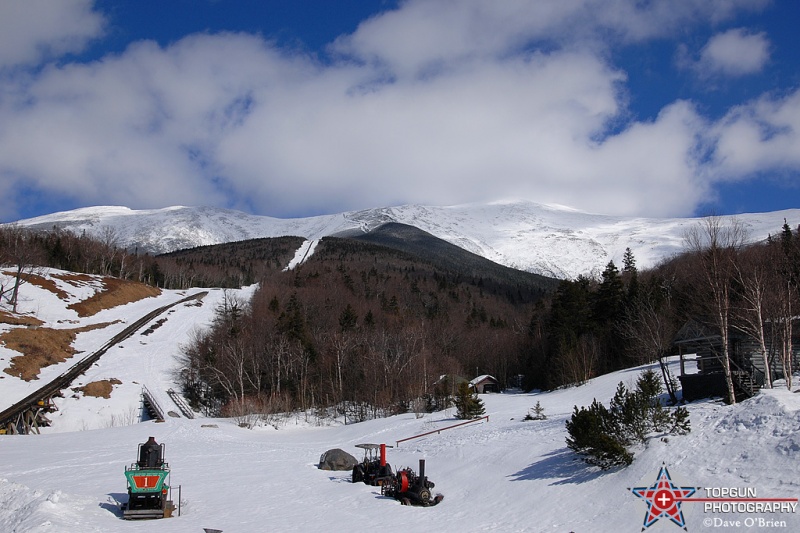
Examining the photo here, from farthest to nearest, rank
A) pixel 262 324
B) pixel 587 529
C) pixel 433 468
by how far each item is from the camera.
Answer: pixel 262 324
pixel 433 468
pixel 587 529

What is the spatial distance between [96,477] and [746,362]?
33.7 m

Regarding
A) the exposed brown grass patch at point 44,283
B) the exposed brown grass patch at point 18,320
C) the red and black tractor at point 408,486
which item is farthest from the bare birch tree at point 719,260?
the exposed brown grass patch at point 44,283

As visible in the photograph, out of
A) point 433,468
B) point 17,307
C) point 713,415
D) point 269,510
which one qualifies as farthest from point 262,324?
point 713,415

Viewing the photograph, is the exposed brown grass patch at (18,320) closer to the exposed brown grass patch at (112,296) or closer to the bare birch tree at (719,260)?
the exposed brown grass patch at (112,296)

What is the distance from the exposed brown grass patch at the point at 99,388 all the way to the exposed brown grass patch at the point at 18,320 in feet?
49.2

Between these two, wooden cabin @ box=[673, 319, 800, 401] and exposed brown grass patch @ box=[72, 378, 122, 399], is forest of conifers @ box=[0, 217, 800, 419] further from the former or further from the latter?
exposed brown grass patch @ box=[72, 378, 122, 399]

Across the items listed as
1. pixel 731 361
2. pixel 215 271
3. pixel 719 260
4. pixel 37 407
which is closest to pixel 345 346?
pixel 37 407

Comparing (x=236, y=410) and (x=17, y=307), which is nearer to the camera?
(x=236, y=410)

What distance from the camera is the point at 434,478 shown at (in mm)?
24656

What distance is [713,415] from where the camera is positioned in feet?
62.6

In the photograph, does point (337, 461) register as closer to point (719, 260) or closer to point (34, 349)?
point (719, 260)

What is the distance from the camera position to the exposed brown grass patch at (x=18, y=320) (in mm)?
60328

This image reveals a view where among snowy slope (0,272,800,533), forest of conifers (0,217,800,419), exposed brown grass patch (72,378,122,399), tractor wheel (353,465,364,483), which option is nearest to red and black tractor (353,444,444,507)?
snowy slope (0,272,800,533)

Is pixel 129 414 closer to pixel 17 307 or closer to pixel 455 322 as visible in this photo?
pixel 17 307
